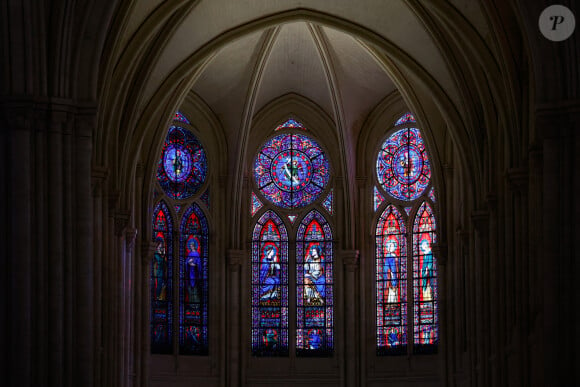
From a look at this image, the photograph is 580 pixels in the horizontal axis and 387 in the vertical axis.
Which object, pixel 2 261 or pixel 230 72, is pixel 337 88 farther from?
pixel 2 261

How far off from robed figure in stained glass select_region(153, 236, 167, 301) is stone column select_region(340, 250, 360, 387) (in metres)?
4.06

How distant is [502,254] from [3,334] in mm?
10047

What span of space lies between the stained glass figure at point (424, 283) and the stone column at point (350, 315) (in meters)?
1.33

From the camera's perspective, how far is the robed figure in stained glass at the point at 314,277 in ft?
116

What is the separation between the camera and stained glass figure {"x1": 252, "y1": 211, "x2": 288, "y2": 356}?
34.9 m

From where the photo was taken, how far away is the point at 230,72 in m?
33.7

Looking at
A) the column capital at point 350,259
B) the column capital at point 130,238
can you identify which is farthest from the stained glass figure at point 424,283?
the column capital at point 130,238

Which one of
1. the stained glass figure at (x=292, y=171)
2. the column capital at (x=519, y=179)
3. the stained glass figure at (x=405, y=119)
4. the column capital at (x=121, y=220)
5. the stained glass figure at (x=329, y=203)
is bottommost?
the column capital at (x=121, y=220)

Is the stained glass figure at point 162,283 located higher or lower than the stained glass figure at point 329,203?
lower

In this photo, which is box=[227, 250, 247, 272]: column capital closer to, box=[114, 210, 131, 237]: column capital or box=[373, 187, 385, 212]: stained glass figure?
box=[373, 187, 385, 212]: stained glass figure

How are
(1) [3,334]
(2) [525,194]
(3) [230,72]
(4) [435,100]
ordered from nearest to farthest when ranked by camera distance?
(1) [3,334], (2) [525,194], (4) [435,100], (3) [230,72]

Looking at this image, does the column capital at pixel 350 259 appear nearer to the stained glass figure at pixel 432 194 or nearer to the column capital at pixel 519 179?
the stained glass figure at pixel 432 194

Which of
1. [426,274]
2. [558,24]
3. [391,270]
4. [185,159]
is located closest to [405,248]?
[391,270]

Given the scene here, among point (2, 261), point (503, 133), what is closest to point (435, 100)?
point (503, 133)
